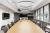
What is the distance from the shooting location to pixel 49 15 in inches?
377

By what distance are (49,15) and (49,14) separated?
106mm

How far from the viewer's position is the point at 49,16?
9547 mm

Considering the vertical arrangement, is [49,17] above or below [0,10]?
below

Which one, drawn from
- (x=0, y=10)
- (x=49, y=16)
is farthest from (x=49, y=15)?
(x=0, y=10)

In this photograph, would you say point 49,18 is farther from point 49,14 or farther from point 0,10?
point 0,10

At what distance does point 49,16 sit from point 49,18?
0.63ft

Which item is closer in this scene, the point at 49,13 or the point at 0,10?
the point at 49,13

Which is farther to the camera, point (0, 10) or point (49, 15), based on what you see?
point (0, 10)

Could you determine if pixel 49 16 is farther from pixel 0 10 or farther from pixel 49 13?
pixel 0 10

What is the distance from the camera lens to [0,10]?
1177cm

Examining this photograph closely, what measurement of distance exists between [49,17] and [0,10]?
579 cm

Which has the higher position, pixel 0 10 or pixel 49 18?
pixel 0 10

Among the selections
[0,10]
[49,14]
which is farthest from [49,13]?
[0,10]

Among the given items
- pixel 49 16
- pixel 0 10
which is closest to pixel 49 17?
pixel 49 16
